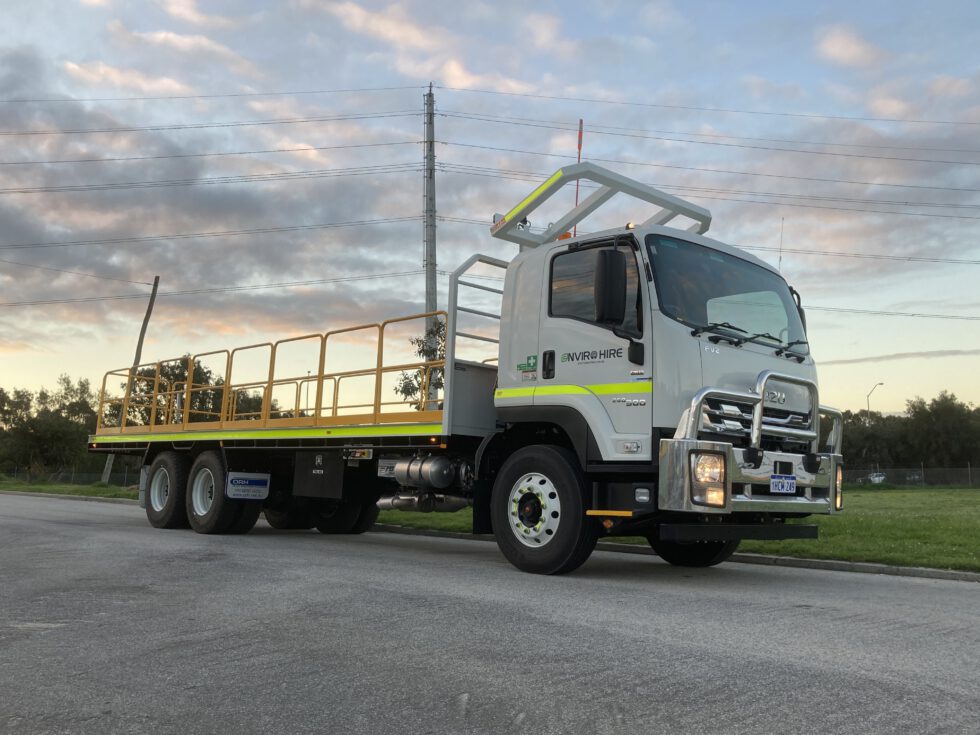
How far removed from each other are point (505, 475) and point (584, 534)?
1092 millimetres

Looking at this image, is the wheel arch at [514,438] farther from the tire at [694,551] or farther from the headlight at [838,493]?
the headlight at [838,493]

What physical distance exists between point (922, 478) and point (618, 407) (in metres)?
59.8

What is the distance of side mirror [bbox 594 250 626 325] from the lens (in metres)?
7.82

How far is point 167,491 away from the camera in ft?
47.0

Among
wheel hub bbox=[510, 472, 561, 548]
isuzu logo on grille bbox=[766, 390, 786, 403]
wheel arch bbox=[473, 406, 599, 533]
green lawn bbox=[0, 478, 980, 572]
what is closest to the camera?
isuzu logo on grille bbox=[766, 390, 786, 403]

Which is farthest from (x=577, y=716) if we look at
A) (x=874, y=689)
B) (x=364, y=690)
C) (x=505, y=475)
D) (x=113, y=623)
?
(x=505, y=475)

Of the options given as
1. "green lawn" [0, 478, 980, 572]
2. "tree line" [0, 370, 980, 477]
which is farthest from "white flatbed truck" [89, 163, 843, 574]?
"tree line" [0, 370, 980, 477]

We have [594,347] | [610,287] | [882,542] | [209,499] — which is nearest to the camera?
[610,287]

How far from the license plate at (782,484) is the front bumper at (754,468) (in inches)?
0.8

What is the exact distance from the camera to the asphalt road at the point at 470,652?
3848 mm

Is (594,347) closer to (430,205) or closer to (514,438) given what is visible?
(514,438)

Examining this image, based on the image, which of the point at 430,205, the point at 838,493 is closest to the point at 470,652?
the point at 838,493

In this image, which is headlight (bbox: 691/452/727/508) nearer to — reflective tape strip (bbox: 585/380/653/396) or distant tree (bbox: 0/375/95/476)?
reflective tape strip (bbox: 585/380/653/396)

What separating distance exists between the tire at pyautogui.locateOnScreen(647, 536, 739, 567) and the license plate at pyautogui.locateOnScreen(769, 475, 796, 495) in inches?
75.3
